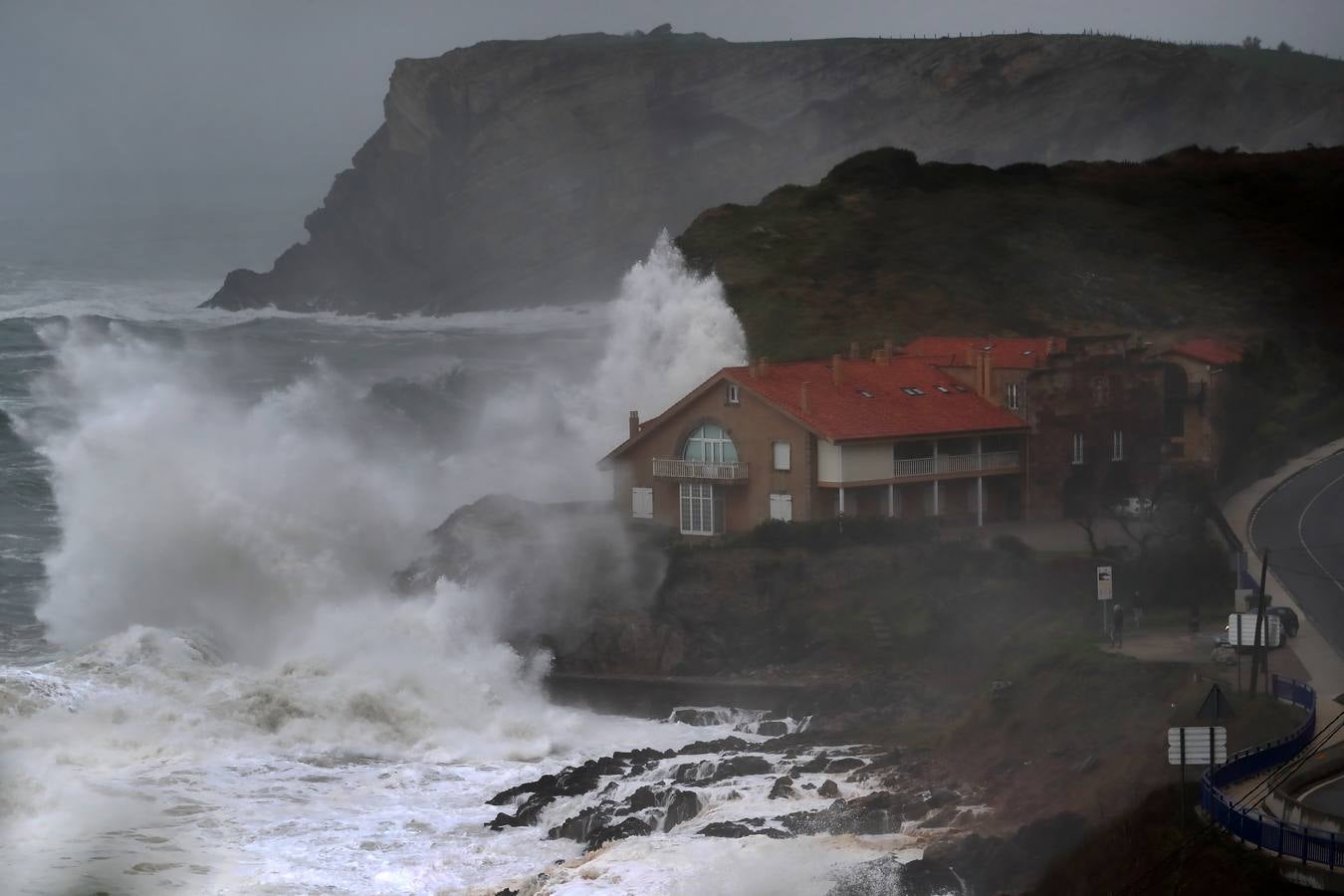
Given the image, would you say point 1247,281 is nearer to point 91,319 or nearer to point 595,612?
point 595,612

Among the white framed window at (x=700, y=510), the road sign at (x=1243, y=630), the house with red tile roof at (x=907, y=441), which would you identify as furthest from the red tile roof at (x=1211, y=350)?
the road sign at (x=1243, y=630)

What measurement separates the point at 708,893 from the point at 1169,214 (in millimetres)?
66520

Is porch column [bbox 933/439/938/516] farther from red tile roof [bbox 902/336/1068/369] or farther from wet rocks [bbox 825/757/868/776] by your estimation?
wet rocks [bbox 825/757/868/776]

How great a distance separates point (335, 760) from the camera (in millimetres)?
30469

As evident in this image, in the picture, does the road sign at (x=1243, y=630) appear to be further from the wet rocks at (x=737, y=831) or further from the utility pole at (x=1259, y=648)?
the wet rocks at (x=737, y=831)

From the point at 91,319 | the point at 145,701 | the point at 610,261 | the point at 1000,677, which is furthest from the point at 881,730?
the point at 610,261

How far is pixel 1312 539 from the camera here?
3606cm

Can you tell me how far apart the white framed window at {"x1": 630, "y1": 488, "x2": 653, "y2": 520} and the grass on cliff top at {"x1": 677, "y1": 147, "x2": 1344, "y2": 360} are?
17331 mm

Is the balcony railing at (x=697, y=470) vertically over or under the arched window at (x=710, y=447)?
under

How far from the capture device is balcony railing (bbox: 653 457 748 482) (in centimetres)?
4066

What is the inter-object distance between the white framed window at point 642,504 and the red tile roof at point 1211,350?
52.4ft

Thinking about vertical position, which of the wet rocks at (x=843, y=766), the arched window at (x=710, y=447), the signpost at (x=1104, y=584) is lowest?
the wet rocks at (x=843, y=766)

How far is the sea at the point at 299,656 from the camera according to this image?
24.5 m

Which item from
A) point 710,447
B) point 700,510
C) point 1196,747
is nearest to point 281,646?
point 700,510
